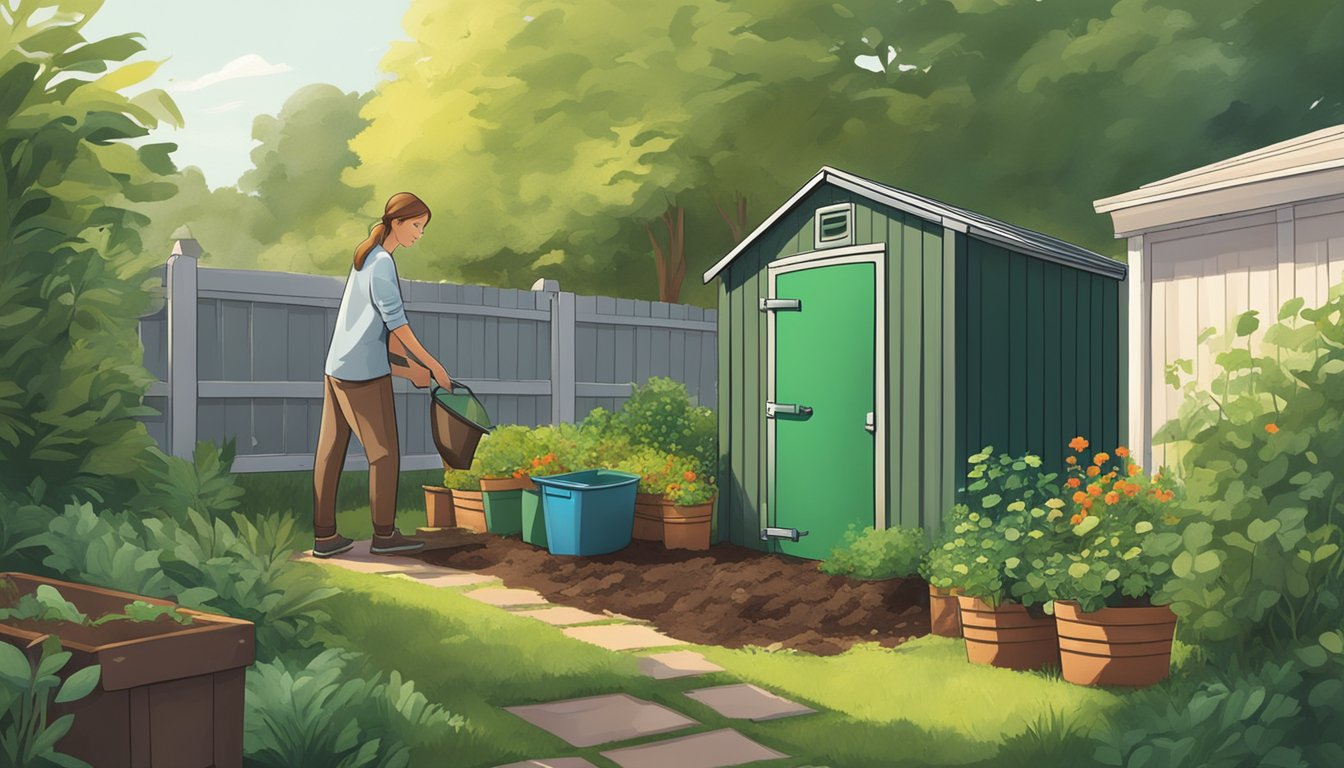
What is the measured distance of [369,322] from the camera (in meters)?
6.60

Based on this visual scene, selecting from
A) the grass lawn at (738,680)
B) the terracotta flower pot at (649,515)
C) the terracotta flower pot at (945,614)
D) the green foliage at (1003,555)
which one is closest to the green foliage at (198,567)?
the grass lawn at (738,680)

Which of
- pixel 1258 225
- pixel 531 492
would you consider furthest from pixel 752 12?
pixel 1258 225

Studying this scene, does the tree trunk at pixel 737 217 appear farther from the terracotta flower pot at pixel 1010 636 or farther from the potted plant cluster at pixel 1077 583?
the terracotta flower pot at pixel 1010 636

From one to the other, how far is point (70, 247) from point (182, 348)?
207 inches

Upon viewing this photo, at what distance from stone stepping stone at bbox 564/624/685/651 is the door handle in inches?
83.9

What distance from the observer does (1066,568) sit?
4.37 metres

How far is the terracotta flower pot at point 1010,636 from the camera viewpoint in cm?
461

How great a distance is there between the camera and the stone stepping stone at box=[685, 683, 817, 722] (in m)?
3.88

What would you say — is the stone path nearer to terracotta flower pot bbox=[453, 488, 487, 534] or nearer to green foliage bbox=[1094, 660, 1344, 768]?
green foliage bbox=[1094, 660, 1344, 768]

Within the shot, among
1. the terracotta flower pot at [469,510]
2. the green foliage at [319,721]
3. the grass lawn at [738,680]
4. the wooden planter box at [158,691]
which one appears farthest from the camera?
the terracotta flower pot at [469,510]

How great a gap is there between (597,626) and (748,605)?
87 centimetres

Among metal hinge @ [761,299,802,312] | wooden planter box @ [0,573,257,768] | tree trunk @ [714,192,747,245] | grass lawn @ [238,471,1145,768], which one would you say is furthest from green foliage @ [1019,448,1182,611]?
tree trunk @ [714,192,747,245]

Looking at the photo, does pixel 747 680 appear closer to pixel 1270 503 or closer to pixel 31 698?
pixel 1270 503

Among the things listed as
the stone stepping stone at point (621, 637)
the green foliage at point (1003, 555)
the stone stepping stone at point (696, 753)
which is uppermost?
the green foliage at point (1003, 555)
